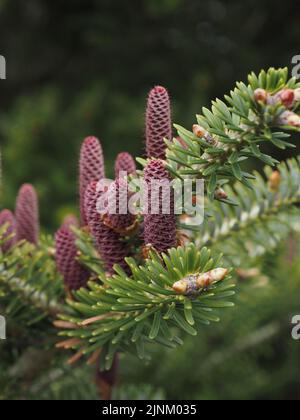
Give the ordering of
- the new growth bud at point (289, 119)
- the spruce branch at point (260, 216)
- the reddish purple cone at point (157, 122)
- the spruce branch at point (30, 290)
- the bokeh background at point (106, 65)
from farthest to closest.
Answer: the bokeh background at point (106, 65), the spruce branch at point (260, 216), the spruce branch at point (30, 290), the reddish purple cone at point (157, 122), the new growth bud at point (289, 119)

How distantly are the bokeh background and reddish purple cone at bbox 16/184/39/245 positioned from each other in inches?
33.2

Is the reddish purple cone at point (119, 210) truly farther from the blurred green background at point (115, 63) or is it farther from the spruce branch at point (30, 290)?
the blurred green background at point (115, 63)

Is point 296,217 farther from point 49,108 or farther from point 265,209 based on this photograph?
point 49,108

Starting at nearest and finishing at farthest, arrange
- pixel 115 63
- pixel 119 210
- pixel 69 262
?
pixel 119 210, pixel 69 262, pixel 115 63

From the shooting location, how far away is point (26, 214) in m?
0.87

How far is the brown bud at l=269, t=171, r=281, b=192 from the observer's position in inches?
37.8

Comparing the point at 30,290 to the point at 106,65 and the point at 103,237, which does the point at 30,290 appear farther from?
the point at 106,65

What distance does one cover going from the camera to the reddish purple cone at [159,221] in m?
0.65

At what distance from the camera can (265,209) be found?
0.97 m

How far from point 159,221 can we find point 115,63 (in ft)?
6.25

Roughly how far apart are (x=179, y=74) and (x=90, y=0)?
0.53 meters

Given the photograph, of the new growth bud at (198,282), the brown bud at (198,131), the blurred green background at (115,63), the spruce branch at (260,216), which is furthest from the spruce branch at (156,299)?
the blurred green background at (115,63)

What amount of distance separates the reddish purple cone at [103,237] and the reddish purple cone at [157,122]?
0.25 ft

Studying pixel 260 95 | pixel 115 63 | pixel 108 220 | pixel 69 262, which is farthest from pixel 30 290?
pixel 115 63
